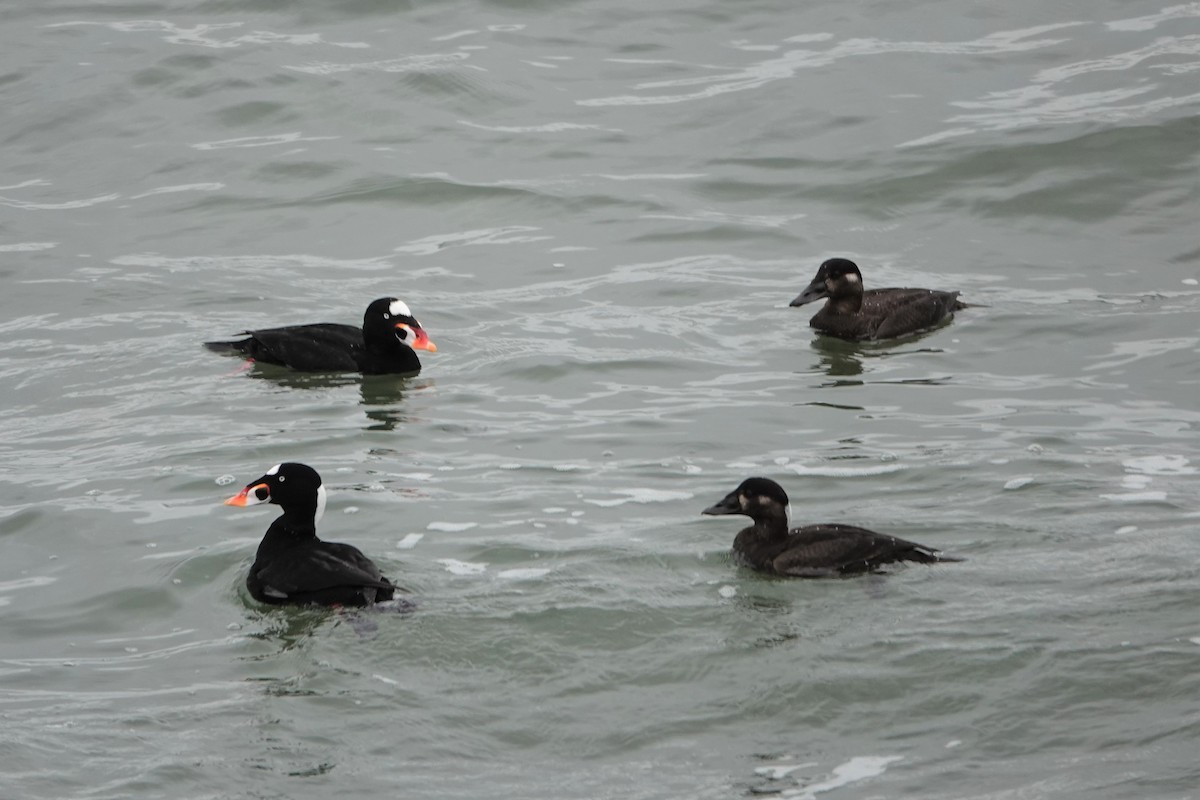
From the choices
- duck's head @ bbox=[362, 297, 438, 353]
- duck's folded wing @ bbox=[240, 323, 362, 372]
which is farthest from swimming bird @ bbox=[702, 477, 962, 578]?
duck's folded wing @ bbox=[240, 323, 362, 372]

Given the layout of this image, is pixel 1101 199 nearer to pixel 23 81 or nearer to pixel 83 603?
pixel 83 603

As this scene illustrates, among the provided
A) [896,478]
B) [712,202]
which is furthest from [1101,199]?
[896,478]

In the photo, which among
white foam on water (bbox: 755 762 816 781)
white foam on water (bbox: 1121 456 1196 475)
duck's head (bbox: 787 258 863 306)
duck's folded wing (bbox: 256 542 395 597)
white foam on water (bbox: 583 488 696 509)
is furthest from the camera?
duck's head (bbox: 787 258 863 306)

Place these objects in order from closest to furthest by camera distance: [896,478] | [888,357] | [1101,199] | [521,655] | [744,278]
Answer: [521,655] → [896,478] → [888,357] → [744,278] → [1101,199]

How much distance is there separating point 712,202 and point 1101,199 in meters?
3.73

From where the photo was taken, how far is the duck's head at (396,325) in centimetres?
1278

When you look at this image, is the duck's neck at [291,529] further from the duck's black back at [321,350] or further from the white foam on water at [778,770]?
the duck's black back at [321,350]

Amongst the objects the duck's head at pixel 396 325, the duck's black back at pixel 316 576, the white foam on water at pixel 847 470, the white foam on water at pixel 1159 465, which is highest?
the duck's head at pixel 396 325

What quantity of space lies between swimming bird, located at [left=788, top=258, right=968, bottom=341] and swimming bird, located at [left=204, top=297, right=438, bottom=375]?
3.18 metres

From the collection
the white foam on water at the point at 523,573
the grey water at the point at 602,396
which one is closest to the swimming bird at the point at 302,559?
the grey water at the point at 602,396

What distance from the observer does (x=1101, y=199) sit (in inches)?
648

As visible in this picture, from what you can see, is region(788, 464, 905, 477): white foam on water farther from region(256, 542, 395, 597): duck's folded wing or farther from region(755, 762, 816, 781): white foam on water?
region(755, 762, 816, 781): white foam on water

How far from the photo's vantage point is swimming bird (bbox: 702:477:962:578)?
834 centimetres

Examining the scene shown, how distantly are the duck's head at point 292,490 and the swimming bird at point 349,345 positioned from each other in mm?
3982
